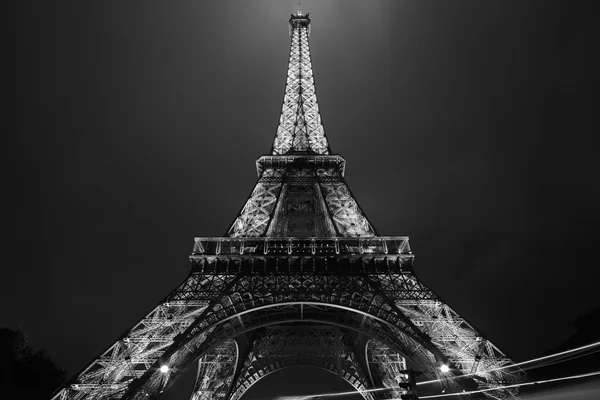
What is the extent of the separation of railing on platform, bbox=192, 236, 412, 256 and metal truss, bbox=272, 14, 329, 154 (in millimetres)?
10167

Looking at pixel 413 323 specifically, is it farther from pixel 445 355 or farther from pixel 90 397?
pixel 90 397

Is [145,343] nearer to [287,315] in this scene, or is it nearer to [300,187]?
[287,315]

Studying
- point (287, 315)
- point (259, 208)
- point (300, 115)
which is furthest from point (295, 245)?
point (300, 115)

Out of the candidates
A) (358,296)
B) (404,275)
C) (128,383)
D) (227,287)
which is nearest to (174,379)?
(128,383)

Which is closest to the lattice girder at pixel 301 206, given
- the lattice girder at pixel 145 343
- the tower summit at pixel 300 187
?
the tower summit at pixel 300 187

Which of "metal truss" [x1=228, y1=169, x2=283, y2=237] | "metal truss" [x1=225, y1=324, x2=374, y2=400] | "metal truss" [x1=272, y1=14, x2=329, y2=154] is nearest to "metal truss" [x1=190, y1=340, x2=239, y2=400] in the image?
"metal truss" [x1=225, y1=324, x2=374, y2=400]

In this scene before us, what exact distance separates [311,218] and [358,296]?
432 inches

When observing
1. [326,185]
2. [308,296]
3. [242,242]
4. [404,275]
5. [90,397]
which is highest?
[326,185]

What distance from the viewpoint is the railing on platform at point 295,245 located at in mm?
19359

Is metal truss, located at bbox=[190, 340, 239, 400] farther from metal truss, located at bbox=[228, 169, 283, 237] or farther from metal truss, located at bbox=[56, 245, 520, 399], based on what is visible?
metal truss, located at bbox=[228, 169, 283, 237]

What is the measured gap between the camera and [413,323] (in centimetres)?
1552

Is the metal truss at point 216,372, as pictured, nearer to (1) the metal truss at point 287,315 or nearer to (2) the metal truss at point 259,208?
(1) the metal truss at point 287,315

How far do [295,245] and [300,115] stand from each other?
49.5 ft

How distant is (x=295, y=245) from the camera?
19.7m
